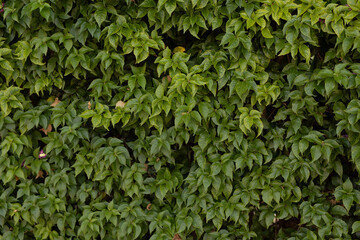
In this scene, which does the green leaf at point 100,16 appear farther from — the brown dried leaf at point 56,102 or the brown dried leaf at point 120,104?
the brown dried leaf at point 56,102

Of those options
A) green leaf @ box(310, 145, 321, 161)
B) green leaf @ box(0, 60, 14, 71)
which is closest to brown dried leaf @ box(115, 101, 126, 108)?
green leaf @ box(0, 60, 14, 71)

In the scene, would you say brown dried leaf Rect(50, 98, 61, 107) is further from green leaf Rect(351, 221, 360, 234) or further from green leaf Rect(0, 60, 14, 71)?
green leaf Rect(351, 221, 360, 234)

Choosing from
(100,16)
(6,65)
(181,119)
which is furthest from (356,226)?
(6,65)

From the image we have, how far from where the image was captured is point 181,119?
8.72 feet

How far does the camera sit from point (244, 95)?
271cm

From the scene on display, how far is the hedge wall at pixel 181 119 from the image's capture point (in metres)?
2.65

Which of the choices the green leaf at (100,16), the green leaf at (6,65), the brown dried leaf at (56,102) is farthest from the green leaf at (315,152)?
the green leaf at (6,65)

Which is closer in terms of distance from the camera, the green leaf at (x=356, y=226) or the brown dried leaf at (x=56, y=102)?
the green leaf at (x=356, y=226)

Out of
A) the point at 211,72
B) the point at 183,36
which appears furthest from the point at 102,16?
the point at 211,72

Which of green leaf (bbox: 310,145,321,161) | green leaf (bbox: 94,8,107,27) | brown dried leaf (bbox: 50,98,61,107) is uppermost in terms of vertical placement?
green leaf (bbox: 94,8,107,27)

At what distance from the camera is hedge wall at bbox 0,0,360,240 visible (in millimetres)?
2654

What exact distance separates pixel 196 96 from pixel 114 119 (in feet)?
1.80

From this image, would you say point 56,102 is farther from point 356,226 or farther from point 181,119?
point 356,226

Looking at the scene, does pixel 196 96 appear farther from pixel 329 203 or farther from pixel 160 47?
pixel 329 203
